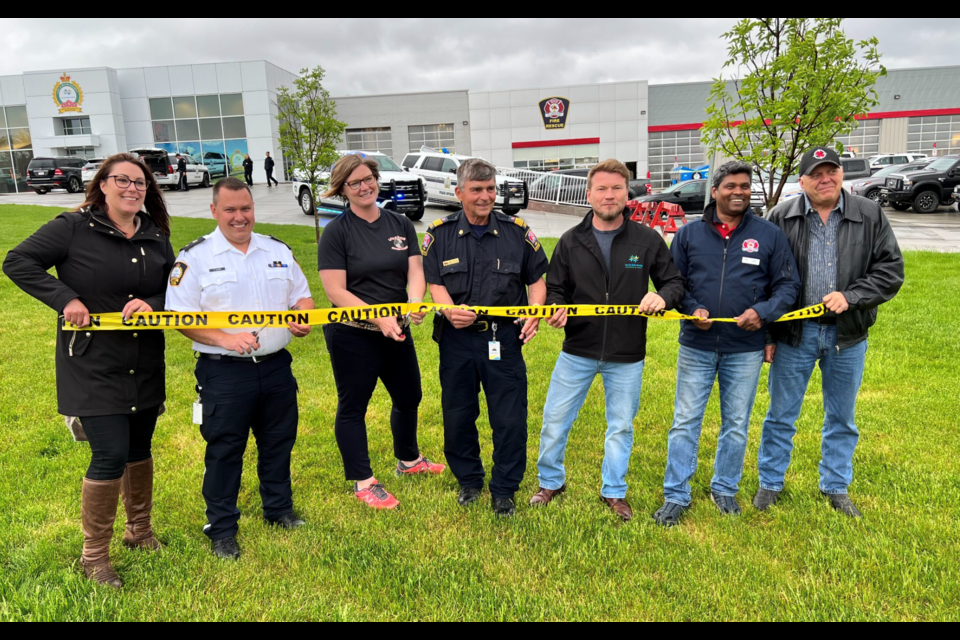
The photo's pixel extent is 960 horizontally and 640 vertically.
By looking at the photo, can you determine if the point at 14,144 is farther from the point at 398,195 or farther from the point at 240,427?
the point at 240,427

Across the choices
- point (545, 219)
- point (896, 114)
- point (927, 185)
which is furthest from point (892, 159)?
point (545, 219)

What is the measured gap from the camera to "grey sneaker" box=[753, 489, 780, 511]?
3.76m

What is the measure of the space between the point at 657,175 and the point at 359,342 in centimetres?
3929

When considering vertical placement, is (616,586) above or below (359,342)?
below

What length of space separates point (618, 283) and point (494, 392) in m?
1.00

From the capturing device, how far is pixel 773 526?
11.6 feet

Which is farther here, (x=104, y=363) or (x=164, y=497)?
(x=164, y=497)

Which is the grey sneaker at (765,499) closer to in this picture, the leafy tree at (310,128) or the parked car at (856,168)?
the leafy tree at (310,128)

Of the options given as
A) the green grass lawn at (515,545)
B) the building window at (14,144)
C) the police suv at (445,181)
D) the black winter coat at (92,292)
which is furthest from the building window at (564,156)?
the black winter coat at (92,292)

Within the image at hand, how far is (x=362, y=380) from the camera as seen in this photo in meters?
3.82

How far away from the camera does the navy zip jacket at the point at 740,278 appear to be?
137 inches
